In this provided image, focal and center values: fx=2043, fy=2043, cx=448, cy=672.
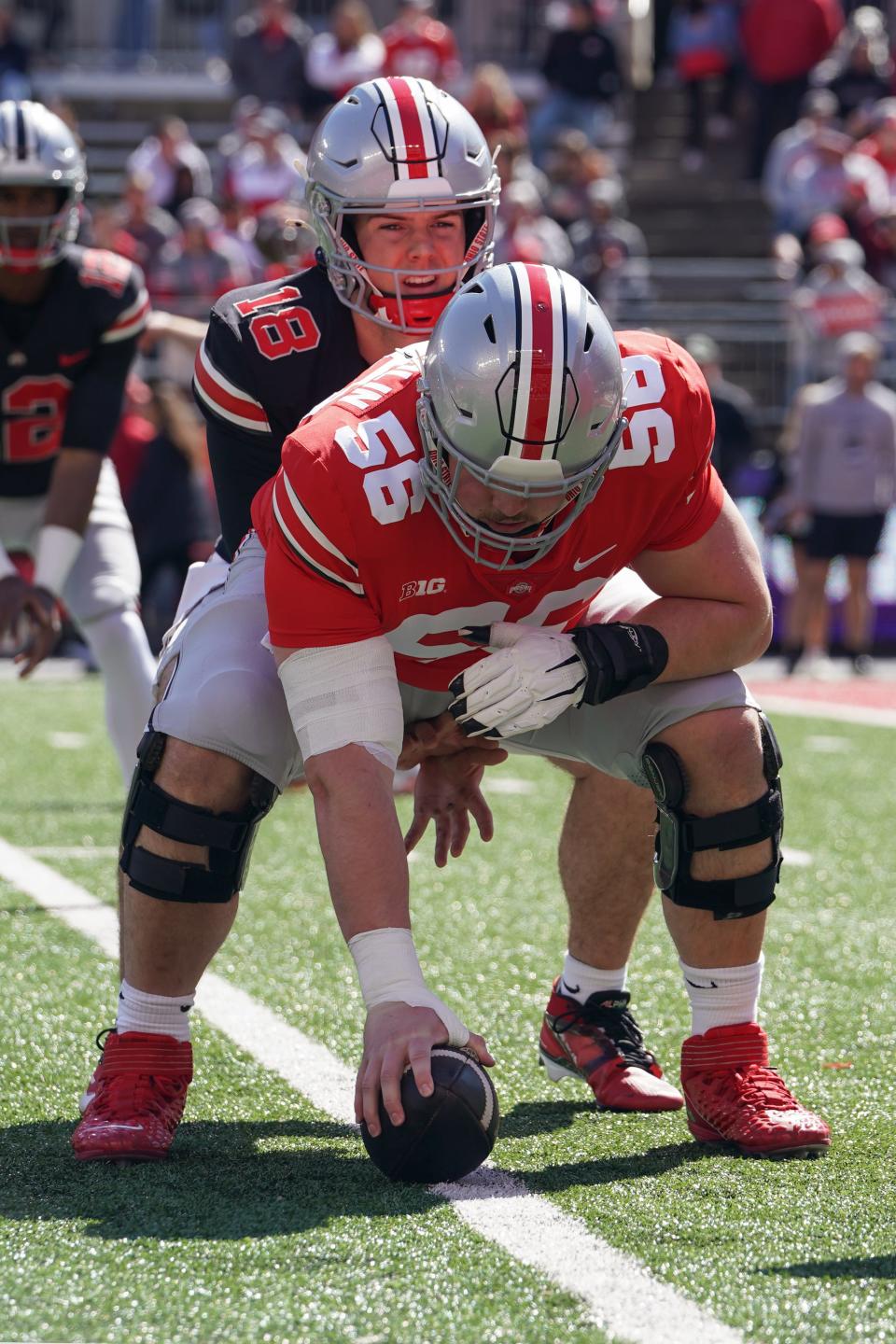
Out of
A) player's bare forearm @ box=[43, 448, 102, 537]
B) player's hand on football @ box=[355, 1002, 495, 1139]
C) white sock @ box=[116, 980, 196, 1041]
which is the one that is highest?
player's bare forearm @ box=[43, 448, 102, 537]

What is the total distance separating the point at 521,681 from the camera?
9.09ft

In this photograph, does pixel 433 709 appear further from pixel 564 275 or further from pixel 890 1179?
pixel 890 1179

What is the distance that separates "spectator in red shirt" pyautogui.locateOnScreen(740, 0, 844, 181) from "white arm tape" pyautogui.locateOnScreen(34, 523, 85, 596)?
11831mm

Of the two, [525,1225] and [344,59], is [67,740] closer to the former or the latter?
[525,1225]

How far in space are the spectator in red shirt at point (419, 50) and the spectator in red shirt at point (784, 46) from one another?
89.7 inches

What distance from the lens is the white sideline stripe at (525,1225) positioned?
214 cm

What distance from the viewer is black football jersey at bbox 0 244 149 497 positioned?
486 centimetres

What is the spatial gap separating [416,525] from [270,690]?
35cm

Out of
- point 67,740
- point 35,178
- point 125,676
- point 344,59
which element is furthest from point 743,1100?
point 344,59

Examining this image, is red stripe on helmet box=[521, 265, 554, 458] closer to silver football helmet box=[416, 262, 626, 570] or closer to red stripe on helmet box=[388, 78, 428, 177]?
silver football helmet box=[416, 262, 626, 570]

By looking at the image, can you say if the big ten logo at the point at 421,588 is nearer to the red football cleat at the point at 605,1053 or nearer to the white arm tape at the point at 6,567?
the red football cleat at the point at 605,1053

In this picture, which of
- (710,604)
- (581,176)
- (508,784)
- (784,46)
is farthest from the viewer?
(784,46)

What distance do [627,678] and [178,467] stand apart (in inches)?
318

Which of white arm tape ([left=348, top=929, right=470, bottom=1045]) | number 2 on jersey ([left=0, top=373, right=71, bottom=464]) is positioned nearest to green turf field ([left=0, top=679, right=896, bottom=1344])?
white arm tape ([left=348, top=929, right=470, bottom=1045])
